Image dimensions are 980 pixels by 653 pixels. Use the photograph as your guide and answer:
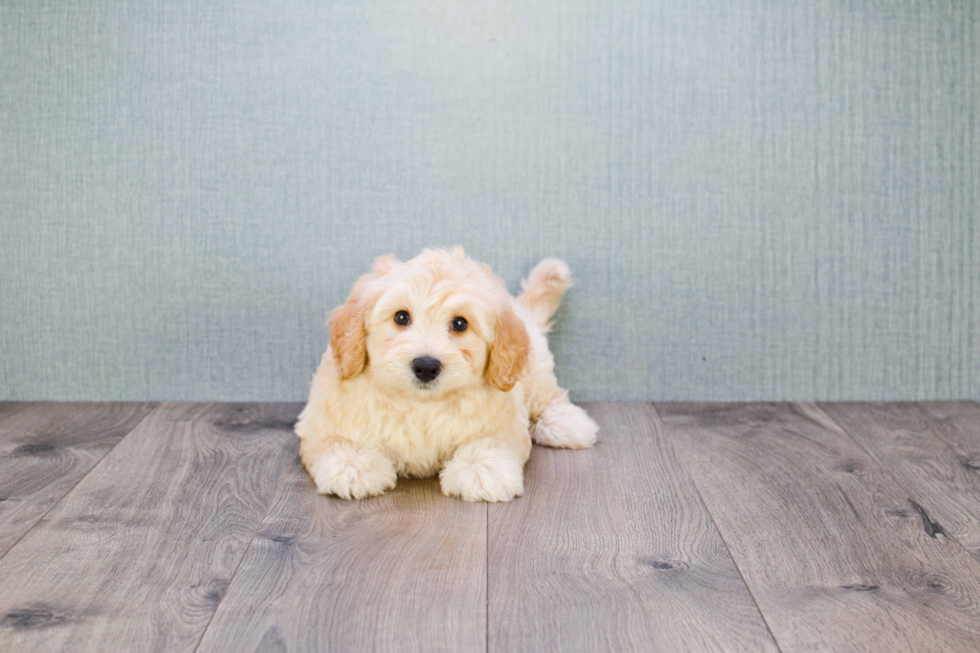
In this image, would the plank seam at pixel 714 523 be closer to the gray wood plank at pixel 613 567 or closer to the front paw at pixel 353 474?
the gray wood plank at pixel 613 567

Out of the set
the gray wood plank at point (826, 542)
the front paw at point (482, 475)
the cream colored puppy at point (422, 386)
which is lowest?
the gray wood plank at point (826, 542)

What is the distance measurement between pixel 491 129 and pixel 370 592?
1.49 metres

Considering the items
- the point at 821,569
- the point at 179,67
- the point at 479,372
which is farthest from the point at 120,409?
the point at 821,569

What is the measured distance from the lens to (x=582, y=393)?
2580mm

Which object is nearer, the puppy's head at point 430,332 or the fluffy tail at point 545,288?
the puppy's head at point 430,332

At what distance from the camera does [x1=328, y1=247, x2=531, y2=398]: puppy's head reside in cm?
177

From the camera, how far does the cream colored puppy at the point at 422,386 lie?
1.80m

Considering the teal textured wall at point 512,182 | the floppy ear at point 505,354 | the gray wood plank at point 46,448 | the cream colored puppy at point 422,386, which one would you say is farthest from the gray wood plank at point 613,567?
the gray wood plank at point 46,448

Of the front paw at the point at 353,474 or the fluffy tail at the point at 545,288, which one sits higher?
the fluffy tail at the point at 545,288

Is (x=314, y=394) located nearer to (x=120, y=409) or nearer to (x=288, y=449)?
(x=288, y=449)

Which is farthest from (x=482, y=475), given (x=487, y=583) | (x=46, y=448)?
(x=46, y=448)

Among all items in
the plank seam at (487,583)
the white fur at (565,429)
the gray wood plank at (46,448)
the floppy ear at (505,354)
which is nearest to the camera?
the plank seam at (487,583)

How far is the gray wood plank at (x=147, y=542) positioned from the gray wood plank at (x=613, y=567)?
0.54 metres

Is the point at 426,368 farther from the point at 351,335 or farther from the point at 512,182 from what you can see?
the point at 512,182
